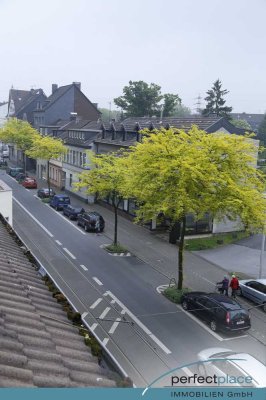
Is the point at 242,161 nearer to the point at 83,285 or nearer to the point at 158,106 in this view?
the point at 83,285

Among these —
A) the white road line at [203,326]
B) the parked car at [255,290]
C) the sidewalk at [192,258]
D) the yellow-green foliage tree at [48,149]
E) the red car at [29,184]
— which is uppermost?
the yellow-green foliage tree at [48,149]

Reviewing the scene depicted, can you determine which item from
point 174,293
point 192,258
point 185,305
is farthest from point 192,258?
point 185,305

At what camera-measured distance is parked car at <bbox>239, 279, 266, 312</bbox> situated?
69.1ft

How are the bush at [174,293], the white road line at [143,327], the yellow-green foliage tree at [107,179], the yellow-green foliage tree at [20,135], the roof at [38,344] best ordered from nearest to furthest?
the roof at [38,344], the white road line at [143,327], the bush at [174,293], the yellow-green foliage tree at [107,179], the yellow-green foliage tree at [20,135]

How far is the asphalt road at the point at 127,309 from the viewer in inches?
629

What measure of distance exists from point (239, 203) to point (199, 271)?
8330 millimetres

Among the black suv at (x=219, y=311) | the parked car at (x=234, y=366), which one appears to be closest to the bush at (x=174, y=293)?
the black suv at (x=219, y=311)

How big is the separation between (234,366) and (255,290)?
43.4 ft

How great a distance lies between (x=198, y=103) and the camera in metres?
126

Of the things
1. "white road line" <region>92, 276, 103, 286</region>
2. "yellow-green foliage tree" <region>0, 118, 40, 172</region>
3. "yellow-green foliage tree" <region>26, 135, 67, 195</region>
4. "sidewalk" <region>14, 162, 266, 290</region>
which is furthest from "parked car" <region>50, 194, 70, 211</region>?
"white road line" <region>92, 276, 103, 286</region>

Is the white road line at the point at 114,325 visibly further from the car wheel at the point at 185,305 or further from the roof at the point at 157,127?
the roof at the point at 157,127

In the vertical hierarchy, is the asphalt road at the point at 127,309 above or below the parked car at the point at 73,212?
below

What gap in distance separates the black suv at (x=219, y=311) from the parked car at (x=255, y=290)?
3.01 meters

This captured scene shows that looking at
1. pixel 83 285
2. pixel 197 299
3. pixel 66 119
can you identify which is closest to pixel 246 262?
pixel 197 299
